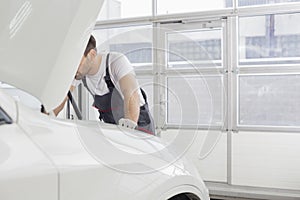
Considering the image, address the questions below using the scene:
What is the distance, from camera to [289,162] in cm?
411

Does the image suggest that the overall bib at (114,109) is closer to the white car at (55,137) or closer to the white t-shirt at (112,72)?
the white t-shirt at (112,72)

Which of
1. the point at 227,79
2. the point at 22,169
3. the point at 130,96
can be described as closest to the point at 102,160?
the point at 22,169

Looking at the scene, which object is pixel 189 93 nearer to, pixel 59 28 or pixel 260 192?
pixel 260 192

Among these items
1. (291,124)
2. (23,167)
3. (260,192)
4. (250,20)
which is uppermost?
(250,20)

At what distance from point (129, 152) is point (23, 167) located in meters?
0.50

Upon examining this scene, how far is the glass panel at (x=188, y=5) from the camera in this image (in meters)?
4.43

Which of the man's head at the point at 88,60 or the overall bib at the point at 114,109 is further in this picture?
the overall bib at the point at 114,109

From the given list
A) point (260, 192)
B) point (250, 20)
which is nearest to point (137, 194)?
point (260, 192)

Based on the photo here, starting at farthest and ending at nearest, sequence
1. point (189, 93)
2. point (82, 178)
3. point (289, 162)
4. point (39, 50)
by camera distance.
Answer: point (189, 93) < point (289, 162) < point (39, 50) < point (82, 178)

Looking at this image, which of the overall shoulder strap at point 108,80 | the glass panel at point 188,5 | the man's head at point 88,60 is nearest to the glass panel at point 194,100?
the glass panel at point 188,5

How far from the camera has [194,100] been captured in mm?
4641

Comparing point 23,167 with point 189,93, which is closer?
point 23,167

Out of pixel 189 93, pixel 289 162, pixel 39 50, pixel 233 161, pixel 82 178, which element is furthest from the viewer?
pixel 189 93

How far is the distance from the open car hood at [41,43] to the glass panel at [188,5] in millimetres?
3269
